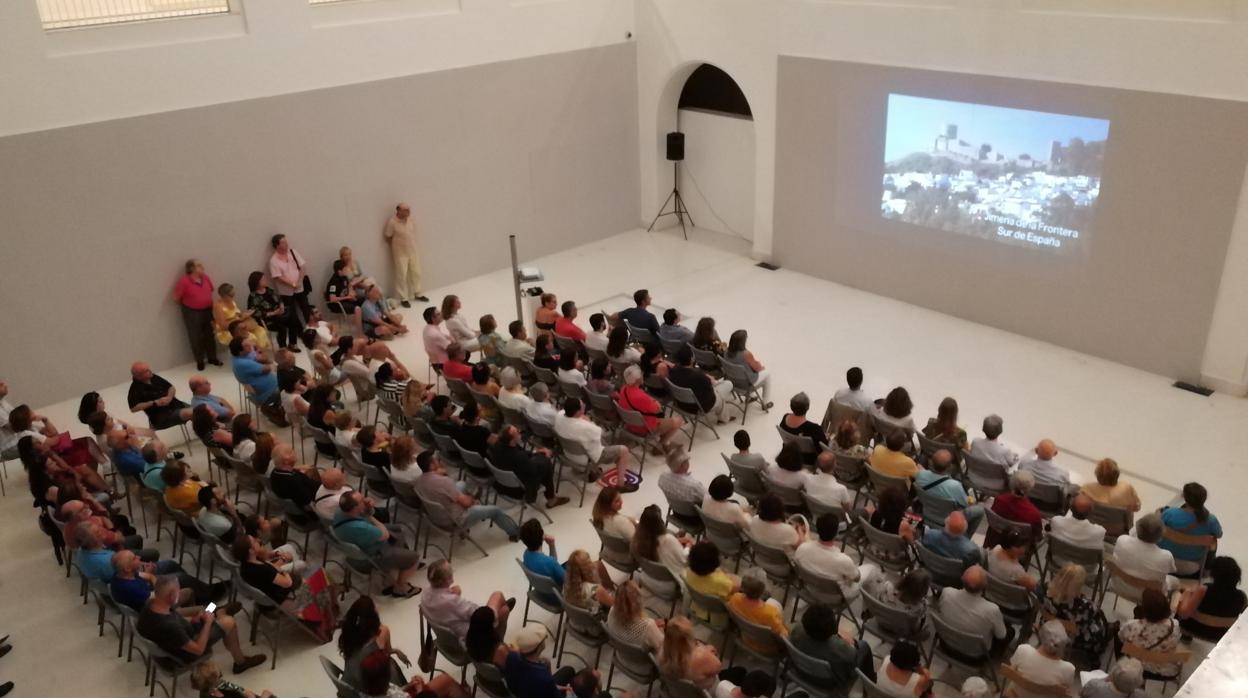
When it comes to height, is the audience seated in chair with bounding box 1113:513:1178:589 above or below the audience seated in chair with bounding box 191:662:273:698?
above

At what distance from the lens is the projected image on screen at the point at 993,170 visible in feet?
33.4

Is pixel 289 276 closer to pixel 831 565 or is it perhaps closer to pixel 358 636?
pixel 358 636

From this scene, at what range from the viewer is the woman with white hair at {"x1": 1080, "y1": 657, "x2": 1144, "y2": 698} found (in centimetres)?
504

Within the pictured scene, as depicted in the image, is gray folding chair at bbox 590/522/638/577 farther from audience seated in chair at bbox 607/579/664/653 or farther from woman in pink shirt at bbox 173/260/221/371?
woman in pink shirt at bbox 173/260/221/371

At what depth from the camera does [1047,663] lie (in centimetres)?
530

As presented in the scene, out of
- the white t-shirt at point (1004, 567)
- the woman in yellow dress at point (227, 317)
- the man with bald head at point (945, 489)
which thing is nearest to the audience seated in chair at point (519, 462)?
the man with bald head at point (945, 489)

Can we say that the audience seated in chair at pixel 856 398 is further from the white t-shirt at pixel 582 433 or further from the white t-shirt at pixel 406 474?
the white t-shirt at pixel 406 474

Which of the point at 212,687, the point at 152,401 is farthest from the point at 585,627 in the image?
the point at 152,401

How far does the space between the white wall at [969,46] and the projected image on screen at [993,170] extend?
0.48m

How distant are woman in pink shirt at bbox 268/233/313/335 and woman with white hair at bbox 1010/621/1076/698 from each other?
862cm

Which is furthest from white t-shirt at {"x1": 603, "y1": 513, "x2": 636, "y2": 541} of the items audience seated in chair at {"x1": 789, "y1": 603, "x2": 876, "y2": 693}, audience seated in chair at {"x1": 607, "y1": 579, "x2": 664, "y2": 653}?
audience seated in chair at {"x1": 789, "y1": 603, "x2": 876, "y2": 693}

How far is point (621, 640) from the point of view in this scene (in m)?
5.72

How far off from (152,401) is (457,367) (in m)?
2.89

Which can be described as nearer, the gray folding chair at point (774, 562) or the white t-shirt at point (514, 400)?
the gray folding chair at point (774, 562)
